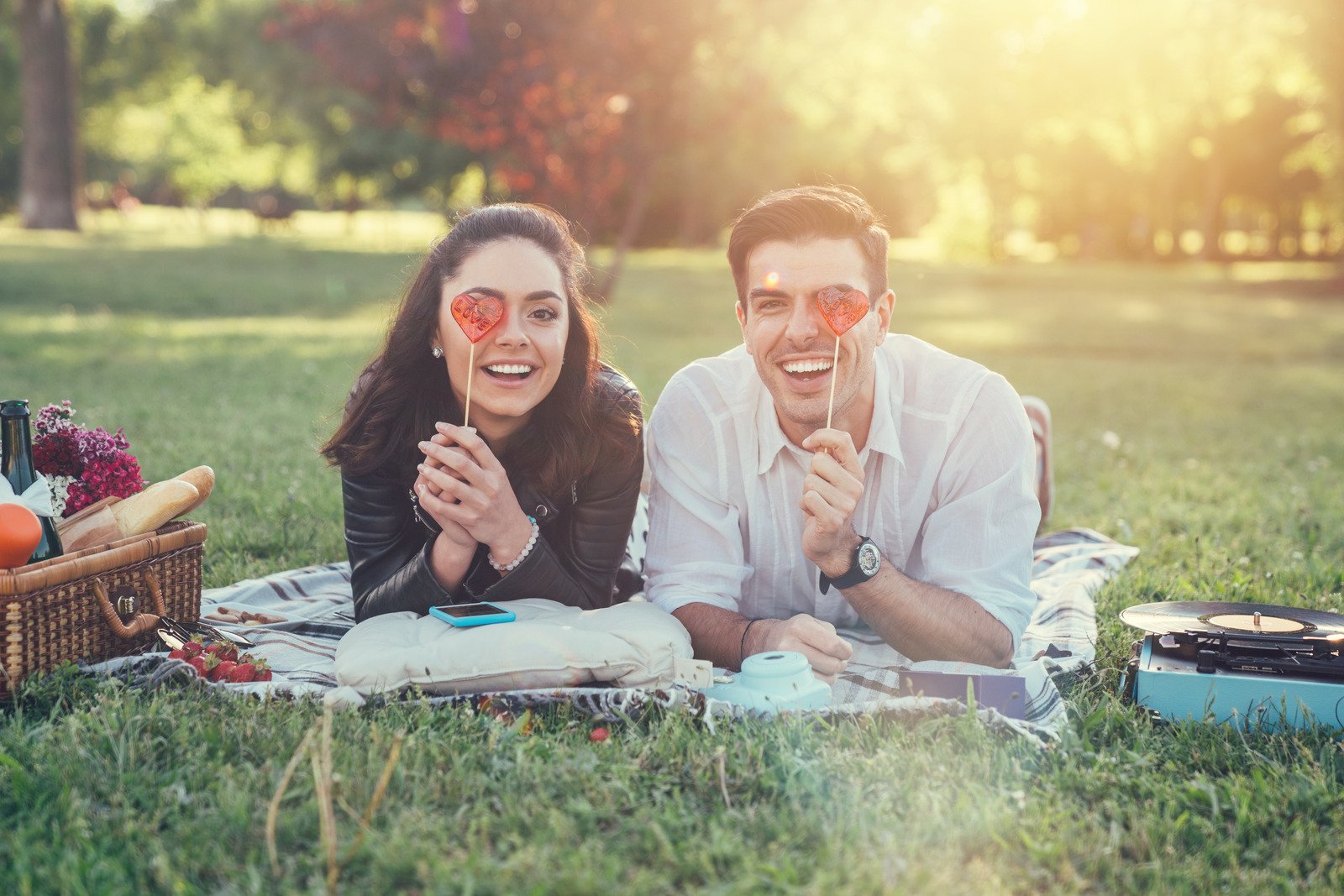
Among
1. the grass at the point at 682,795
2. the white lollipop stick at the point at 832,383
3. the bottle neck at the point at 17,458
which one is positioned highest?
the white lollipop stick at the point at 832,383

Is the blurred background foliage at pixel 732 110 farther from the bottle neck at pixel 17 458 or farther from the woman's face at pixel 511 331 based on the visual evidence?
the bottle neck at pixel 17 458

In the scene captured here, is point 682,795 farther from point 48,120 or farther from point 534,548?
point 48,120

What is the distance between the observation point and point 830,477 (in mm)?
3316

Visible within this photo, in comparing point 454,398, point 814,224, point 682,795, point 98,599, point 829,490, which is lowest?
point 682,795

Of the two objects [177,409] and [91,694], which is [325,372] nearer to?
[177,409]

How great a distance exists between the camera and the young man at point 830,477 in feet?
11.5

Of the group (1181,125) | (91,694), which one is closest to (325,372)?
(91,694)

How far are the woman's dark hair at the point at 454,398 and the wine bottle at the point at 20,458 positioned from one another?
2.76 ft

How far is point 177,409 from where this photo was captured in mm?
8305

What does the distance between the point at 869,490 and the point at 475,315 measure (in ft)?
4.51

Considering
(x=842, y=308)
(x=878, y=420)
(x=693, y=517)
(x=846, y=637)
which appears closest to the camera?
(x=842, y=308)

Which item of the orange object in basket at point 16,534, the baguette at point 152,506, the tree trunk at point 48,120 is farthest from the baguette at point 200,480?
the tree trunk at point 48,120

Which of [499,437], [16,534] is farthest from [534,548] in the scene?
[16,534]

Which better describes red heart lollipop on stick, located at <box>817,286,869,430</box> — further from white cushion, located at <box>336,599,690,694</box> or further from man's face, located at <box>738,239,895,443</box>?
white cushion, located at <box>336,599,690,694</box>
